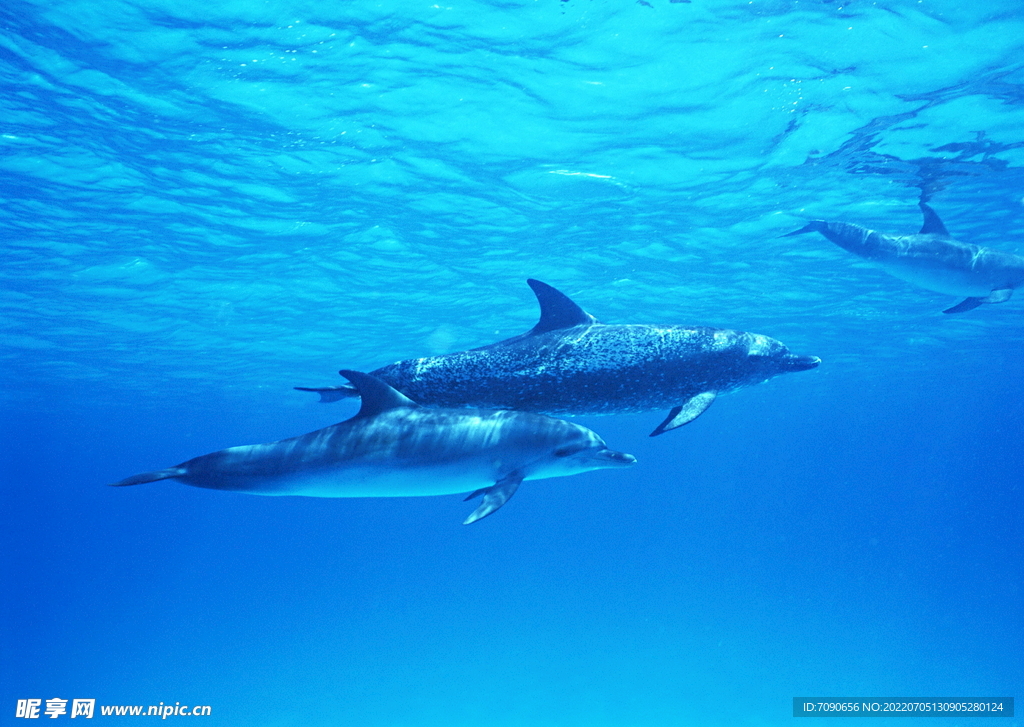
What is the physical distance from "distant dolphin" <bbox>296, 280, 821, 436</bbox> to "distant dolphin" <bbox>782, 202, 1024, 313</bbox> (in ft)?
21.6

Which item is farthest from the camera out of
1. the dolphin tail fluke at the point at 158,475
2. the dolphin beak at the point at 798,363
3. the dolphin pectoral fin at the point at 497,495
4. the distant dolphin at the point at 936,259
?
the distant dolphin at the point at 936,259

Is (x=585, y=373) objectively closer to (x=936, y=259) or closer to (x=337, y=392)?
(x=337, y=392)

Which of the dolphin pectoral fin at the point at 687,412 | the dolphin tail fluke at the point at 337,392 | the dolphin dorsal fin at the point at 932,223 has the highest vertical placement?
the dolphin dorsal fin at the point at 932,223

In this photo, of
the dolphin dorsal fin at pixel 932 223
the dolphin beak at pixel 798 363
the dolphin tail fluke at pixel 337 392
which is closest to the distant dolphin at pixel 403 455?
the dolphin tail fluke at pixel 337 392

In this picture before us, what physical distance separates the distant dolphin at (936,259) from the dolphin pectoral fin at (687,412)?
22.2 feet

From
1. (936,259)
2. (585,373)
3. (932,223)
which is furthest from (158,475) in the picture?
(932,223)

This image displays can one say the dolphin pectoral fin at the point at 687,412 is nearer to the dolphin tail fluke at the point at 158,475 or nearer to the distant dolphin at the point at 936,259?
the dolphin tail fluke at the point at 158,475

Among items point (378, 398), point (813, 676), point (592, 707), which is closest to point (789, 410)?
point (813, 676)

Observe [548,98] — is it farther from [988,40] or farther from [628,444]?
[628,444]

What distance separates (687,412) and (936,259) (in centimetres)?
890

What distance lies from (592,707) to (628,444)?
75.1m

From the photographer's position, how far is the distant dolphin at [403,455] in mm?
4469

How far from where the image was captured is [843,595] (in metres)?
69.9

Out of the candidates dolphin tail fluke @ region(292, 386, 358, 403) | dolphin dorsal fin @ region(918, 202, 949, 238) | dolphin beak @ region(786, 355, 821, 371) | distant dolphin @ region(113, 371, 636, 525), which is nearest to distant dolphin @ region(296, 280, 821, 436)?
dolphin tail fluke @ region(292, 386, 358, 403)
